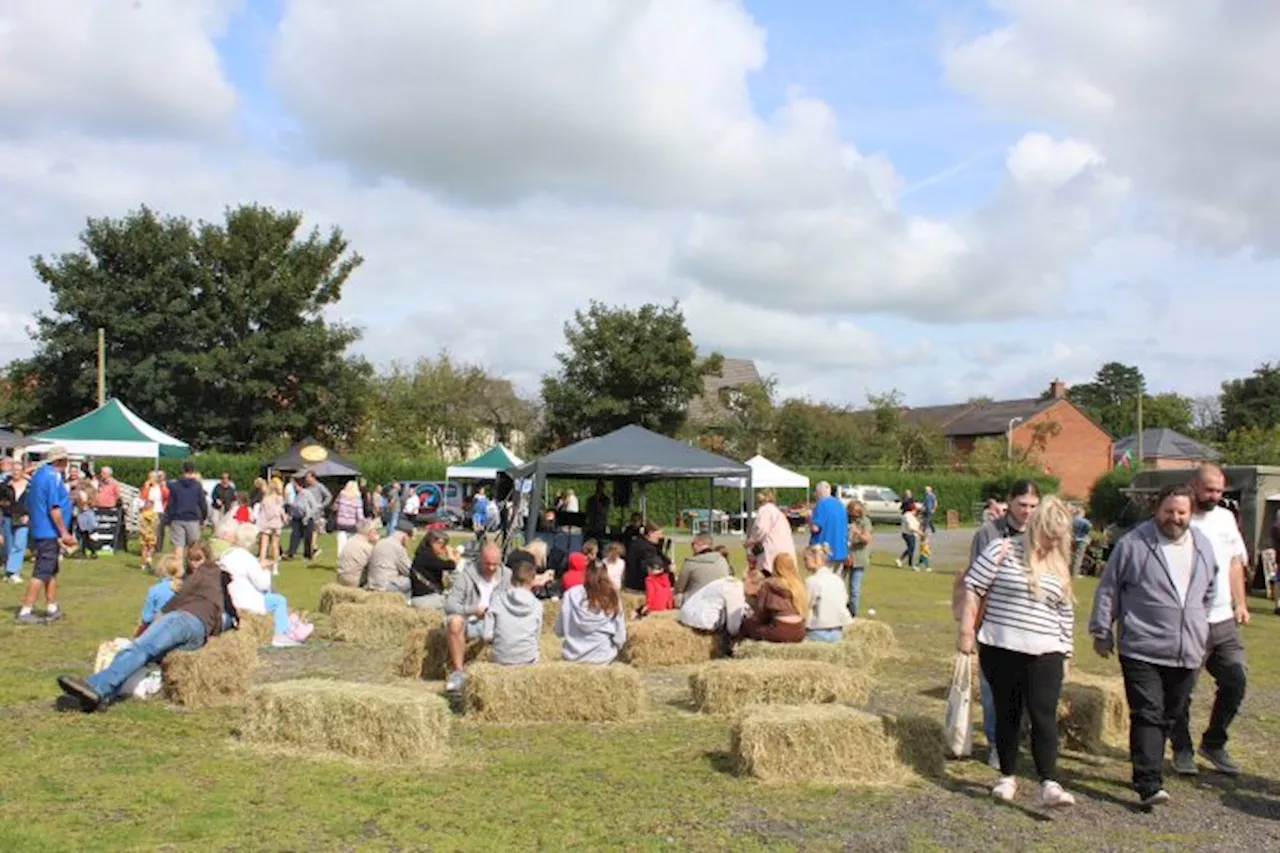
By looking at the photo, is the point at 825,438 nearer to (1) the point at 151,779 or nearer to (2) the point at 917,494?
(2) the point at 917,494

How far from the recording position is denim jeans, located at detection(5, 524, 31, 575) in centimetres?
1423

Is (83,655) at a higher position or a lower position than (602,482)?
lower

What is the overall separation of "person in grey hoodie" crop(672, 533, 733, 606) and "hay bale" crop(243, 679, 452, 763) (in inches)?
190

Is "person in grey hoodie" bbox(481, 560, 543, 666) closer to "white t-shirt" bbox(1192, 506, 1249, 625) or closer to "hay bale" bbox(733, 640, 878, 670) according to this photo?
"hay bale" bbox(733, 640, 878, 670)

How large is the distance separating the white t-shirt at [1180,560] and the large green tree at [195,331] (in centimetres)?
4121

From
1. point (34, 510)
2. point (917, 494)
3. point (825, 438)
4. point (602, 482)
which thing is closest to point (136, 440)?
point (602, 482)

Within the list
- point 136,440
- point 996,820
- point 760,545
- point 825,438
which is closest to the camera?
point 996,820

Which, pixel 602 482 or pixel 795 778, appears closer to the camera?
pixel 795 778

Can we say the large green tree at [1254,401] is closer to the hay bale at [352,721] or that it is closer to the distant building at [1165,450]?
the distant building at [1165,450]

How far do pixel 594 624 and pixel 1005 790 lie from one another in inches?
141

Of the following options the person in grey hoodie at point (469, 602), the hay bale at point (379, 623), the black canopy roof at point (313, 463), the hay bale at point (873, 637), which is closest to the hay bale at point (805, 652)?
the hay bale at point (873, 637)

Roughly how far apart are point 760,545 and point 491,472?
23091mm

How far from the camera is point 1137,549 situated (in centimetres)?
586

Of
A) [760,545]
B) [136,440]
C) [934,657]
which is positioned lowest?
[934,657]
